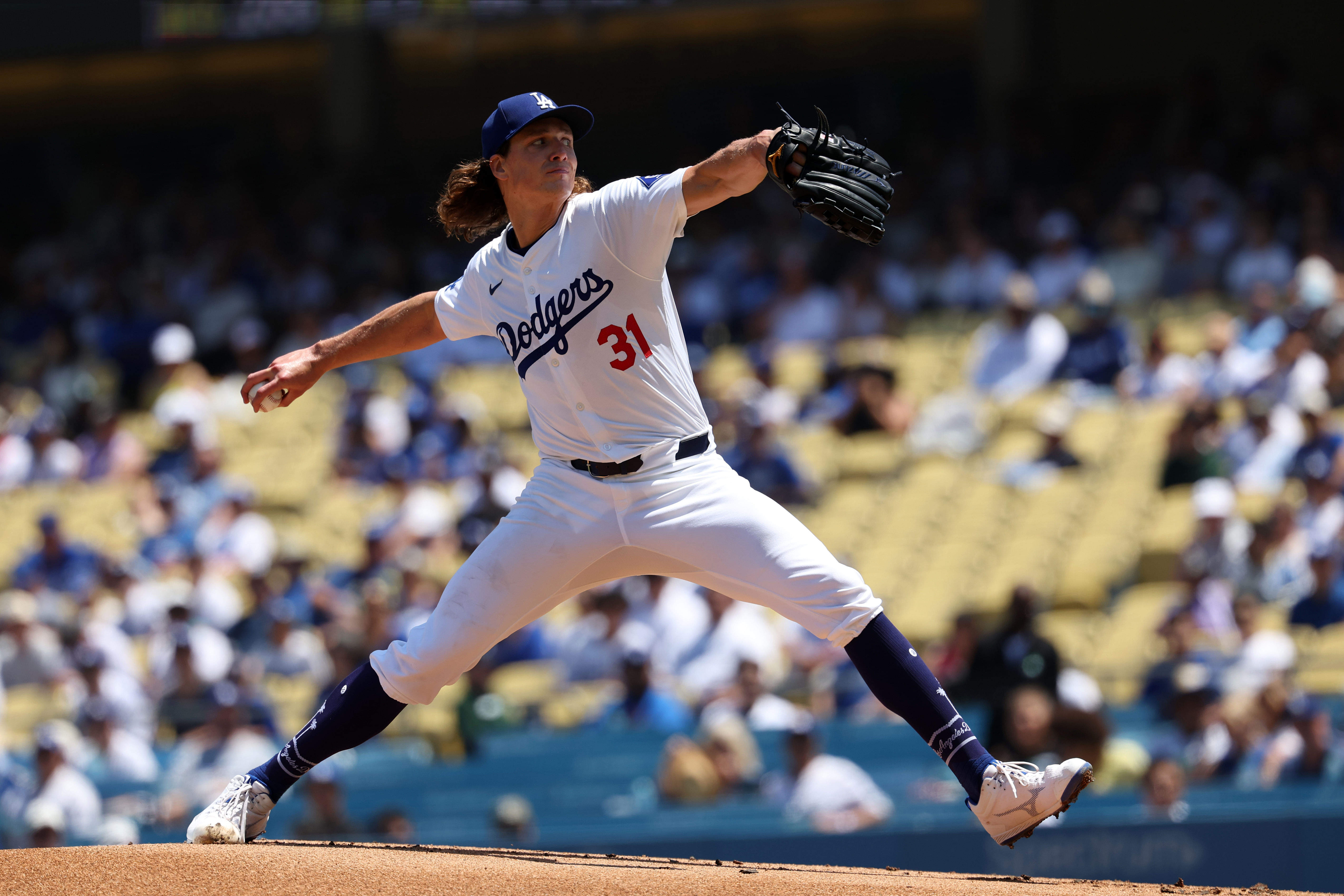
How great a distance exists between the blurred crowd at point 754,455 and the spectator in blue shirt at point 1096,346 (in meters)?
0.02

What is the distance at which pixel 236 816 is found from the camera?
4199 mm

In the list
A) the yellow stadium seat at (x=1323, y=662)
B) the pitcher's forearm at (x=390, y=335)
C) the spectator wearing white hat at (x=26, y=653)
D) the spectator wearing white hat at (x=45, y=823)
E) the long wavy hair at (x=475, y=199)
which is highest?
the long wavy hair at (x=475, y=199)

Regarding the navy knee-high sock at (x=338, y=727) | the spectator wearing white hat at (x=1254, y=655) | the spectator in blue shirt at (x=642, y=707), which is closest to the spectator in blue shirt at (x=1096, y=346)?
the spectator wearing white hat at (x=1254, y=655)

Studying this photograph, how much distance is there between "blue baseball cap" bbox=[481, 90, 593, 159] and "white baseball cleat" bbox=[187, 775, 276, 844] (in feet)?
5.65

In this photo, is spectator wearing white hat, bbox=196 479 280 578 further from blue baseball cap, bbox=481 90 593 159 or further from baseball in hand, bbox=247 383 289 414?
blue baseball cap, bbox=481 90 593 159

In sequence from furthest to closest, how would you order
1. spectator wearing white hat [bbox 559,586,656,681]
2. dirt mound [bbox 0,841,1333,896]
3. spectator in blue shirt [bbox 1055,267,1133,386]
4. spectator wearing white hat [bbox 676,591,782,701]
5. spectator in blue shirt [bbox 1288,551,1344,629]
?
spectator in blue shirt [bbox 1055,267,1133,386], spectator wearing white hat [bbox 559,586,656,681], spectator wearing white hat [bbox 676,591,782,701], spectator in blue shirt [bbox 1288,551,1344,629], dirt mound [bbox 0,841,1333,896]

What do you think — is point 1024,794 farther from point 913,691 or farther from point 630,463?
point 630,463

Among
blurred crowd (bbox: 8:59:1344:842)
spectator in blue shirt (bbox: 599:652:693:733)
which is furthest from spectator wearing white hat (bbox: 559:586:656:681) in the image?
spectator in blue shirt (bbox: 599:652:693:733)

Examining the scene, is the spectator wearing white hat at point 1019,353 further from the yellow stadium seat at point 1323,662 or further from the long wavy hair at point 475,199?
the long wavy hair at point 475,199

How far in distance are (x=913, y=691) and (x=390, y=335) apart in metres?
1.60

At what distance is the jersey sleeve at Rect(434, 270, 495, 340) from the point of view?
4117mm

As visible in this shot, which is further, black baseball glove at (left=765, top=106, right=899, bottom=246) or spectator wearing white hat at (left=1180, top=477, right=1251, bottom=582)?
spectator wearing white hat at (left=1180, top=477, right=1251, bottom=582)

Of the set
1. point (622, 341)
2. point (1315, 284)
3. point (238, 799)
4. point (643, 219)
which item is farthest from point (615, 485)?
point (1315, 284)

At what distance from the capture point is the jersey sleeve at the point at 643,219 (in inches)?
147
